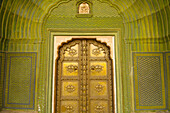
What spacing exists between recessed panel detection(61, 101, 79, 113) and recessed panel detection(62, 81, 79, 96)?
0.22 metres

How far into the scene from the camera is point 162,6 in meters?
3.93

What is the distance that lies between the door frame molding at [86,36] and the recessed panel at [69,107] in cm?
28

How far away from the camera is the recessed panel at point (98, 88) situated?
416cm

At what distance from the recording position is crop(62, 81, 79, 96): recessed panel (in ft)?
13.7

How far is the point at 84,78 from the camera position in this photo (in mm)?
4180

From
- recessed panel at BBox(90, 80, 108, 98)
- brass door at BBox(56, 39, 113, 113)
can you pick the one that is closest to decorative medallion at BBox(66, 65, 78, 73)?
brass door at BBox(56, 39, 113, 113)

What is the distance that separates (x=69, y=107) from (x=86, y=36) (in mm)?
1868

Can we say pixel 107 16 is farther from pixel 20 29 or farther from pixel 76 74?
pixel 20 29

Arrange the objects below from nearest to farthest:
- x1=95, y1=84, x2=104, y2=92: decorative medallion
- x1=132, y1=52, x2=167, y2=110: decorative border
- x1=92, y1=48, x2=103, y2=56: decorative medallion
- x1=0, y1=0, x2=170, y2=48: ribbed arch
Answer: x1=132, y1=52, x2=167, y2=110: decorative border
x1=0, y1=0, x2=170, y2=48: ribbed arch
x1=95, y1=84, x2=104, y2=92: decorative medallion
x1=92, y1=48, x2=103, y2=56: decorative medallion

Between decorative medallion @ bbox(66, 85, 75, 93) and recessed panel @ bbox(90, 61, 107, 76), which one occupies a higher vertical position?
recessed panel @ bbox(90, 61, 107, 76)

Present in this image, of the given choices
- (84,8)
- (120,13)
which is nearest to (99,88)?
(120,13)

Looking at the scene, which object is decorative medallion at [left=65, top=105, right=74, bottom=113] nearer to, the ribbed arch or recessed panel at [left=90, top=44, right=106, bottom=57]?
recessed panel at [left=90, top=44, right=106, bottom=57]

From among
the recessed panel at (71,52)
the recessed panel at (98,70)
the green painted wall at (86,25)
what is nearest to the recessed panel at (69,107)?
the green painted wall at (86,25)

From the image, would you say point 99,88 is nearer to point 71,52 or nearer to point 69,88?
point 69,88
